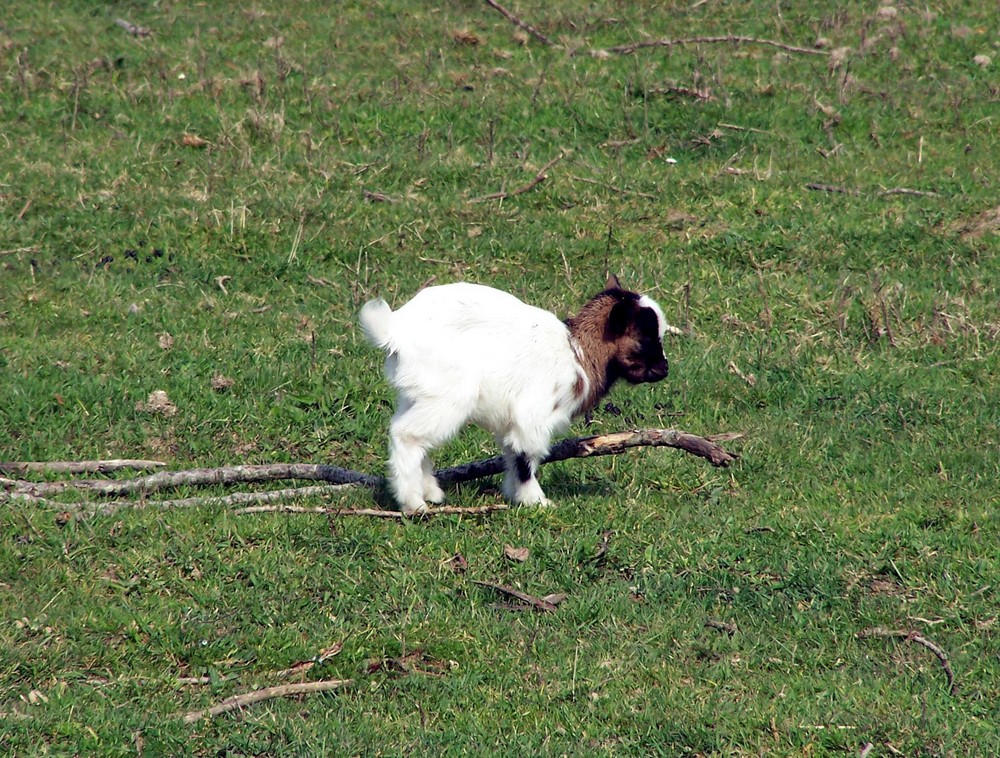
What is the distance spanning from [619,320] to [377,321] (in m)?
1.57

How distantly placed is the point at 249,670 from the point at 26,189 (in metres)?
6.97

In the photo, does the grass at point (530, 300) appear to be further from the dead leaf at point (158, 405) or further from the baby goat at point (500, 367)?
the baby goat at point (500, 367)

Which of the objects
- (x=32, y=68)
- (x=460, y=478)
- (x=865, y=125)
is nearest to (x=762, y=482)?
(x=460, y=478)

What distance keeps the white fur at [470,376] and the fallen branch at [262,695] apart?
148 centimetres

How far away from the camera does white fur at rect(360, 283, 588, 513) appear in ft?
23.2

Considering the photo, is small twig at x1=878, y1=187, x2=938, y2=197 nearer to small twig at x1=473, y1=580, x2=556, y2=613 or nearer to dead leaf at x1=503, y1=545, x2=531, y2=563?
dead leaf at x1=503, y1=545, x2=531, y2=563

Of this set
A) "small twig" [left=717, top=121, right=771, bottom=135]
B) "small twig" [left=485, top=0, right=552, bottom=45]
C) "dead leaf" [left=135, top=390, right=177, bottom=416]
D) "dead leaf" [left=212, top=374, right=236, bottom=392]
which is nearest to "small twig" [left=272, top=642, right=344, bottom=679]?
"dead leaf" [left=135, top=390, right=177, bottom=416]

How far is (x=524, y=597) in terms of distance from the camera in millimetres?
6801

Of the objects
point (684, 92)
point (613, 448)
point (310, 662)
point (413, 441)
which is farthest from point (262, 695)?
point (684, 92)

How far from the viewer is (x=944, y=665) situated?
6.24 meters

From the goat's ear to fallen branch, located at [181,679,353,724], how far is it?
2721 millimetres

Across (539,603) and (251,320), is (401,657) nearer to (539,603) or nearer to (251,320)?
(539,603)

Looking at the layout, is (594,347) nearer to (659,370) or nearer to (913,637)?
(659,370)

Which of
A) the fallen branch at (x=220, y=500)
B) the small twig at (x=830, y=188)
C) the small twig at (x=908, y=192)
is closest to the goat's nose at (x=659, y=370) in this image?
the fallen branch at (x=220, y=500)
